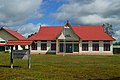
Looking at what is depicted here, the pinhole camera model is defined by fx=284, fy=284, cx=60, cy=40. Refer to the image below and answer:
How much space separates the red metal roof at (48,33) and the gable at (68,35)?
5.95 ft

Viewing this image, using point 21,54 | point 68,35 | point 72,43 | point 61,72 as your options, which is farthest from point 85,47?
point 61,72

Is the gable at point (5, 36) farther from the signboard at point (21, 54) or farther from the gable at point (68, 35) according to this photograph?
the signboard at point (21, 54)

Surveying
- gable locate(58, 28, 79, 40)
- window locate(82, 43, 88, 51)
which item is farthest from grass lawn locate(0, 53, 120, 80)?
window locate(82, 43, 88, 51)

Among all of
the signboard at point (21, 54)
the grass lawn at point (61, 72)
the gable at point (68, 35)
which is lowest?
the grass lawn at point (61, 72)

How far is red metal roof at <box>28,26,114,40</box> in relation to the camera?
6223 cm

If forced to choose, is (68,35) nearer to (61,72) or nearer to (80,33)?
(80,33)

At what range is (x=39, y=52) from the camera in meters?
62.9

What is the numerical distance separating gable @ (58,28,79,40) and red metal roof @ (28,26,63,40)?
1.81 metres

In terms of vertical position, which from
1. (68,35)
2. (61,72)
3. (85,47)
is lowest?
(61,72)

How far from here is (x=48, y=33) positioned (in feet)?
214

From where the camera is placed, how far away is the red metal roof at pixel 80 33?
62.2 m

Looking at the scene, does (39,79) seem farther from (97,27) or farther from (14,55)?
(97,27)

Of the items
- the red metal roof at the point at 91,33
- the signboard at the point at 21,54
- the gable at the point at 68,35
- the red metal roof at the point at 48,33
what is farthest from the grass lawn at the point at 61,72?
the red metal roof at the point at 48,33

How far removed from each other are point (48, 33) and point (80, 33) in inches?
289
